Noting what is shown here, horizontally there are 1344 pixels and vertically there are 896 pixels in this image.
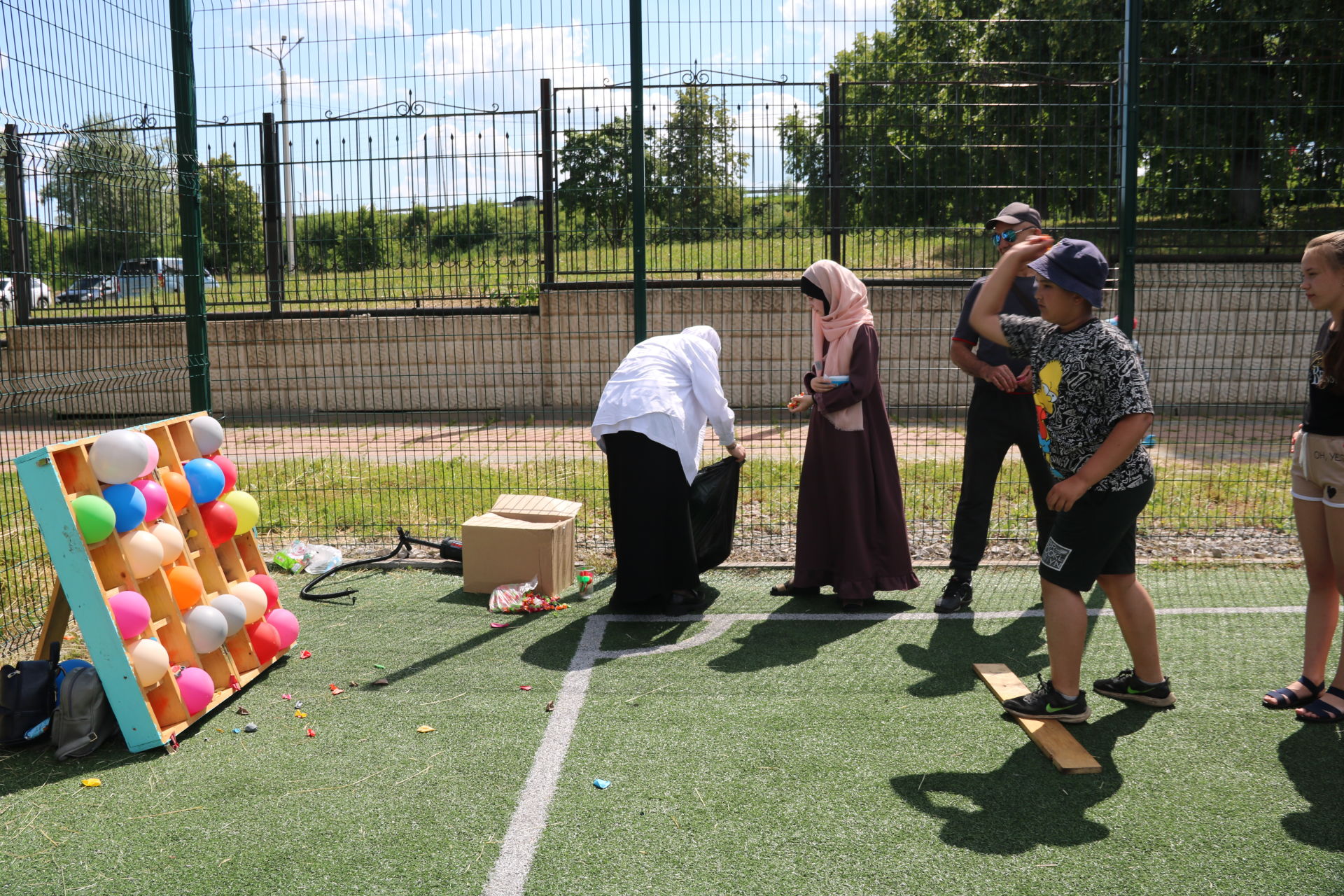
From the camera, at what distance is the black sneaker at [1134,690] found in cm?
412

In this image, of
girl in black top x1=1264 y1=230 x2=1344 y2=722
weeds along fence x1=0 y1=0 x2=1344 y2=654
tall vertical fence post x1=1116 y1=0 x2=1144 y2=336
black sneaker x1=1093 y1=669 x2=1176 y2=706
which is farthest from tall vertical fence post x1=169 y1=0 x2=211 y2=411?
girl in black top x1=1264 y1=230 x2=1344 y2=722

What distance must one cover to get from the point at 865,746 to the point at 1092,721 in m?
0.96

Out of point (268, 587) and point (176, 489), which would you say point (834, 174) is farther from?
point (176, 489)

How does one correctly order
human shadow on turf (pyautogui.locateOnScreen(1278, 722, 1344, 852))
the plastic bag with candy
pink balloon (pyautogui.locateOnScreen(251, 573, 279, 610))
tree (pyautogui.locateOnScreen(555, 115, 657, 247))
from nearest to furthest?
human shadow on turf (pyautogui.locateOnScreen(1278, 722, 1344, 852)), pink balloon (pyautogui.locateOnScreen(251, 573, 279, 610)), the plastic bag with candy, tree (pyautogui.locateOnScreen(555, 115, 657, 247))

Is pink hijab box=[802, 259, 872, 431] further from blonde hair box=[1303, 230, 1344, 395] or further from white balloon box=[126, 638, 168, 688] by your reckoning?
white balloon box=[126, 638, 168, 688]

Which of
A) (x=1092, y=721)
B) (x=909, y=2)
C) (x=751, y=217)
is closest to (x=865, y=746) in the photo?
(x=1092, y=721)

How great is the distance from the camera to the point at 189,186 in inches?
229

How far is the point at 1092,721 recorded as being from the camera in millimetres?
4027

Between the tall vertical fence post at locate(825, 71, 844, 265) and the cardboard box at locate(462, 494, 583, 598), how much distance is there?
4.11 metres

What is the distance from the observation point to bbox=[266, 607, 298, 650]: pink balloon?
186 inches

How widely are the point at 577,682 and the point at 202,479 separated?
1.89 metres

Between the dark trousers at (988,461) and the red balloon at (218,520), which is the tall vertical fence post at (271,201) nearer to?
the red balloon at (218,520)

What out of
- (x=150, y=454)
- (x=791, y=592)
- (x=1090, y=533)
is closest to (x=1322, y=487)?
(x=1090, y=533)

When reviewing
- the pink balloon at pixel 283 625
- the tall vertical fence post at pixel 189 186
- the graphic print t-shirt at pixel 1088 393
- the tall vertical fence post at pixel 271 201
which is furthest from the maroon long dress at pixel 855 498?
the tall vertical fence post at pixel 271 201
